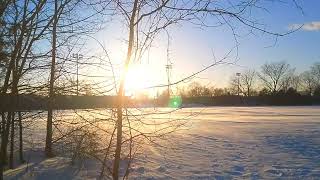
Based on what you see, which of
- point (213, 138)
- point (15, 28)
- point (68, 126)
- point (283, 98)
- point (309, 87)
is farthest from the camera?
point (309, 87)

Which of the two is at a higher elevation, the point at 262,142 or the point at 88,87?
the point at 88,87

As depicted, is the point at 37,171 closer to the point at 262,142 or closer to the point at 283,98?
the point at 262,142

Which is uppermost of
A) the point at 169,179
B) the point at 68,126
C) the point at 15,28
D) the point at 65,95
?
the point at 15,28

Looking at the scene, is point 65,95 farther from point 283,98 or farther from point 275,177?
point 283,98

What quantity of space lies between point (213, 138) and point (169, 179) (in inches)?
357

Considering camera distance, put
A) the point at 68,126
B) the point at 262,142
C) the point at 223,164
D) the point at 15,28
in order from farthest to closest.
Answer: the point at 262,142 → the point at 223,164 → the point at 68,126 → the point at 15,28

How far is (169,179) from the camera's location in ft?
35.2

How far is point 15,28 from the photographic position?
18.5ft

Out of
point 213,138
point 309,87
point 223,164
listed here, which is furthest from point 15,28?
point 309,87

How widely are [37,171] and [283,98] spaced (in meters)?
92.9

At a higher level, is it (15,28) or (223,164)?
(15,28)

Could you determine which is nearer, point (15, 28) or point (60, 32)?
point (15, 28)

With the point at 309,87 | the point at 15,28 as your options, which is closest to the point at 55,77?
the point at 15,28

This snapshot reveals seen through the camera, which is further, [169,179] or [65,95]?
[169,179]
